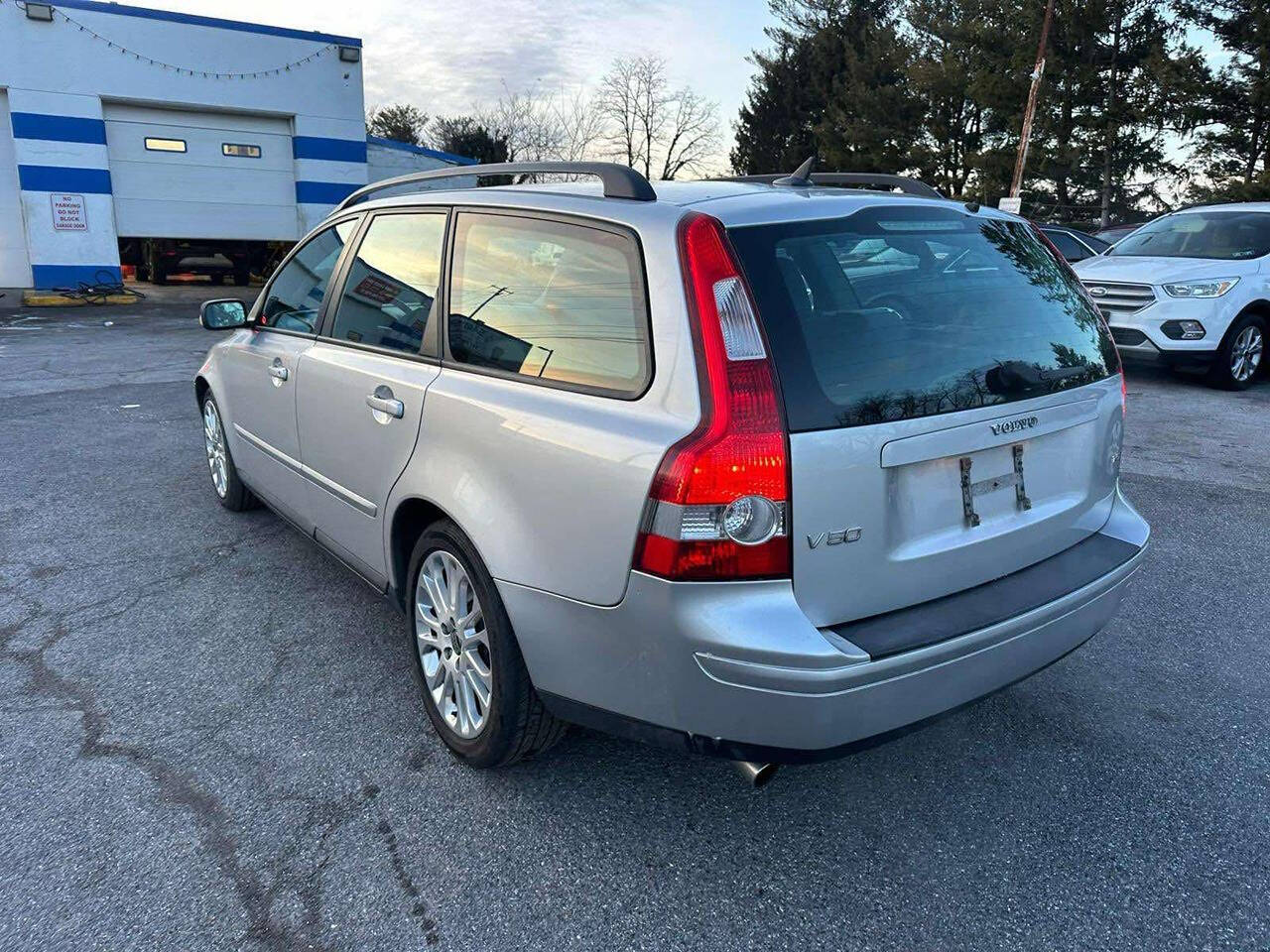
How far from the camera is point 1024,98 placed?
29.2 meters

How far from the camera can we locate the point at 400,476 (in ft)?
9.01

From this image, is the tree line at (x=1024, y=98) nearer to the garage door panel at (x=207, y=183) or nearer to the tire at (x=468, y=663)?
the garage door panel at (x=207, y=183)

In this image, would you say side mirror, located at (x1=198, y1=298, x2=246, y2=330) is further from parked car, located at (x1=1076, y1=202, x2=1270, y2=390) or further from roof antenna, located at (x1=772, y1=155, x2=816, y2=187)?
parked car, located at (x1=1076, y1=202, x2=1270, y2=390)

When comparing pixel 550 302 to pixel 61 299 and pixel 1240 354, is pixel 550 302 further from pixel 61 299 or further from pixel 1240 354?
pixel 61 299

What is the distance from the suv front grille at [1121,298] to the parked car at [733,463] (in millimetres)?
7157

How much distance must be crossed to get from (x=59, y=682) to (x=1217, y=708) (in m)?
3.98

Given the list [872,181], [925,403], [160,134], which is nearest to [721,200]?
[925,403]

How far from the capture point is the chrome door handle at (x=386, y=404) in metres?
2.77

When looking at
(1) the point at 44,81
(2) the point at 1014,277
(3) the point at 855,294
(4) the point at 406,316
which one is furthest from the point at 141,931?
(1) the point at 44,81

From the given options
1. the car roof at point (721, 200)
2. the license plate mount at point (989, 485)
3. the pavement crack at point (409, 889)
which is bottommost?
the pavement crack at point (409, 889)

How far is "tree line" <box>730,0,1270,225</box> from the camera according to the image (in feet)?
79.9

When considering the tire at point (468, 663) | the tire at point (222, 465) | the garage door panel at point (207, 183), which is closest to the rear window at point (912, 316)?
the tire at point (468, 663)

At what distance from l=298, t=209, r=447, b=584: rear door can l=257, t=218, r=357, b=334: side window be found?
201 millimetres

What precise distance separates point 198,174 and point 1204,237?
17369mm
